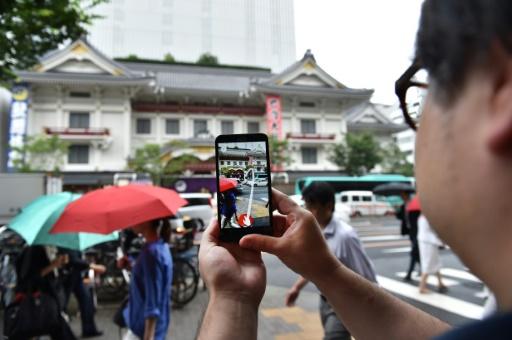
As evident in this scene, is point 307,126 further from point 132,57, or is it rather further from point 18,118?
point 18,118

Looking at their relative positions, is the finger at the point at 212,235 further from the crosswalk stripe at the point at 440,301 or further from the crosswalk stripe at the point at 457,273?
the crosswalk stripe at the point at 457,273

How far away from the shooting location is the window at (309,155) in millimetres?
22234

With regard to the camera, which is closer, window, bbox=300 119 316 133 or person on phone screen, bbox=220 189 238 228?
person on phone screen, bbox=220 189 238 228

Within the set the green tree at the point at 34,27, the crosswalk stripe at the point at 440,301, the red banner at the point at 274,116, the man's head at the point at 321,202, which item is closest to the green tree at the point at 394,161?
the red banner at the point at 274,116

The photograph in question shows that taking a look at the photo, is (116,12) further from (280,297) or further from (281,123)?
(280,297)

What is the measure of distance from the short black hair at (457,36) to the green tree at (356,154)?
20.7 m

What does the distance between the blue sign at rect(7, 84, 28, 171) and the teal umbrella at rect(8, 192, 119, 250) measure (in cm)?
1595

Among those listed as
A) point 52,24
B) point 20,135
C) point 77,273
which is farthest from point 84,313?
point 20,135

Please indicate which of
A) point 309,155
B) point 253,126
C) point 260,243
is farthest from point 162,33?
point 260,243

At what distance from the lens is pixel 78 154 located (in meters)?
19.4

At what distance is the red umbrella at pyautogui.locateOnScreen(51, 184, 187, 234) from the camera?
285 centimetres

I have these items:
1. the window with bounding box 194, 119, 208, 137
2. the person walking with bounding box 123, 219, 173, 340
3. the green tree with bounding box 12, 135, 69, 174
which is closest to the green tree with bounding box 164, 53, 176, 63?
the window with bounding box 194, 119, 208, 137

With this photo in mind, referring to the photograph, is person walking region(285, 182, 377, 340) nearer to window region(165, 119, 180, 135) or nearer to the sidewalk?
the sidewalk

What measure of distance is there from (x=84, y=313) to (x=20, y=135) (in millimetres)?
16570
